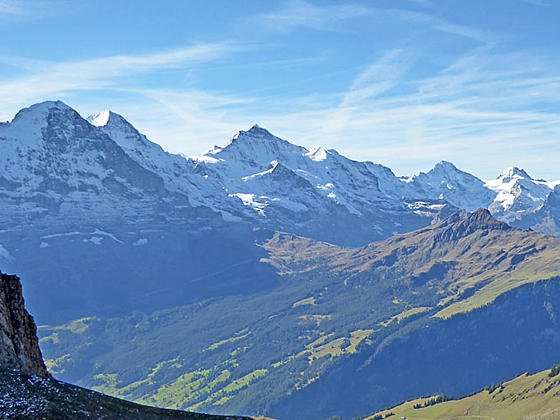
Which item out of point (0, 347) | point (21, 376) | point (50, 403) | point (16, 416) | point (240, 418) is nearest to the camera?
point (16, 416)

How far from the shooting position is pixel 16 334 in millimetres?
80062

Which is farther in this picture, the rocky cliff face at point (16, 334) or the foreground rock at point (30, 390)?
the rocky cliff face at point (16, 334)

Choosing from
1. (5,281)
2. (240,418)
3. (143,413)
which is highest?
(5,281)

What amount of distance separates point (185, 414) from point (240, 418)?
982 centimetres

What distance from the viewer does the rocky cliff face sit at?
2940 inches

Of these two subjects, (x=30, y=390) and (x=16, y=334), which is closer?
→ (x=30, y=390)

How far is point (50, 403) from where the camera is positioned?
205ft

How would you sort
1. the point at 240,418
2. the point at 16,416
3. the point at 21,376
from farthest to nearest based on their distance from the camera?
1. the point at 240,418
2. the point at 21,376
3. the point at 16,416

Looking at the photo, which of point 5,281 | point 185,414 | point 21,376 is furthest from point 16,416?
point 5,281

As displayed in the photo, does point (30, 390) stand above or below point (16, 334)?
below

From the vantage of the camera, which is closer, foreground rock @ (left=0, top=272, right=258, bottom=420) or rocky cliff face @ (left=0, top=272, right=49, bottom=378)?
foreground rock @ (left=0, top=272, right=258, bottom=420)

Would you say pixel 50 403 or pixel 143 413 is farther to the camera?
pixel 143 413

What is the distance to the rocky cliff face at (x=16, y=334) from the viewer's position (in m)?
74.7

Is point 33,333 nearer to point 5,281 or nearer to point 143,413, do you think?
point 5,281
